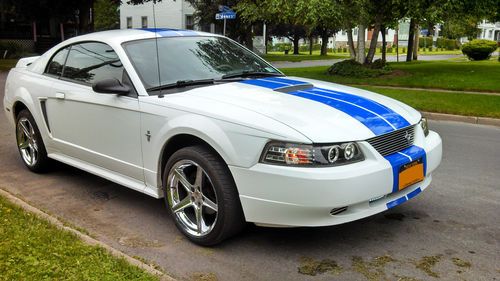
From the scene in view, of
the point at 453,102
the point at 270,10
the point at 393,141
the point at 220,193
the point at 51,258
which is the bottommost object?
the point at 51,258

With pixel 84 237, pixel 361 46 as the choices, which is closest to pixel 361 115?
pixel 84 237

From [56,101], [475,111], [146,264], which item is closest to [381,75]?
[475,111]

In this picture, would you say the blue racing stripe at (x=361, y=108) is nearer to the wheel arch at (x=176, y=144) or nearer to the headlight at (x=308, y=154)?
the headlight at (x=308, y=154)

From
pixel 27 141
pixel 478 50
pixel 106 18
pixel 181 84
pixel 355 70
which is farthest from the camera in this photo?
pixel 106 18

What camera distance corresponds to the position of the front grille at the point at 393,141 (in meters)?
3.55

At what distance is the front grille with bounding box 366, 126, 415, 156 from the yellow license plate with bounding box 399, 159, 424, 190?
139mm

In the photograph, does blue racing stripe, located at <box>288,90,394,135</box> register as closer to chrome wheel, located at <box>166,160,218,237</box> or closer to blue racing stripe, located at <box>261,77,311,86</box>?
blue racing stripe, located at <box>261,77,311,86</box>

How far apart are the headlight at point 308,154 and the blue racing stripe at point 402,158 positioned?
310 mm

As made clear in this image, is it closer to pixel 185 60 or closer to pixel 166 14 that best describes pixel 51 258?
pixel 185 60

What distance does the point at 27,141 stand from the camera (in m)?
5.87

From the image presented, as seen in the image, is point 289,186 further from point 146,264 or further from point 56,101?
point 56,101

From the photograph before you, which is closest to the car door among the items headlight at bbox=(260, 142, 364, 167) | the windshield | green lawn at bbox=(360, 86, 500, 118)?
the windshield

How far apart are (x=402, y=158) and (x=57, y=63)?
369cm

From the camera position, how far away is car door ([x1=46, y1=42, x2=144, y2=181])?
4277 millimetres
